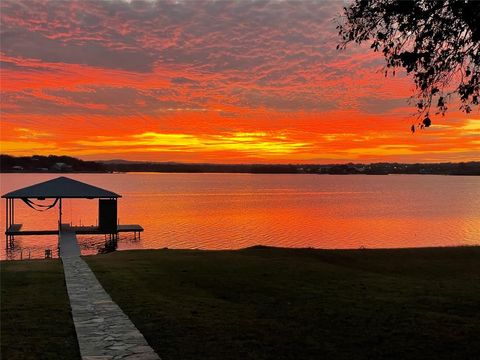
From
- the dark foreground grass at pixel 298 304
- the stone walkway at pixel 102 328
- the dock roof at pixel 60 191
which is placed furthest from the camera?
the dock roof at pixel 60 191

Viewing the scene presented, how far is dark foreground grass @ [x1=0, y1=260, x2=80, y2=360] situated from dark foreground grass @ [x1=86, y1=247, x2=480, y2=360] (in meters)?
1.35

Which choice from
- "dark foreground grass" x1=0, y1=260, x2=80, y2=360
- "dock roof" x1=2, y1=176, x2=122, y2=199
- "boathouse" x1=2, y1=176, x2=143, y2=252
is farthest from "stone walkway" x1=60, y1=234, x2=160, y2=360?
"dock roof" x1=2, y1=176, x2=122, y2=199

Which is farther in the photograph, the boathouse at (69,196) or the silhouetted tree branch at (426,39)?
the boathouse at (69,196)

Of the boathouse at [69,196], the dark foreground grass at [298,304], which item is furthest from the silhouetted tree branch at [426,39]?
the boathouse at [69,196]

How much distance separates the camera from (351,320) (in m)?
10.5

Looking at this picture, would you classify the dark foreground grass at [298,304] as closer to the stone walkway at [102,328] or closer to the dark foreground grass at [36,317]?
the stone walkway at [102,328]

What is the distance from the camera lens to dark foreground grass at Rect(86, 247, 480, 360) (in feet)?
28.2

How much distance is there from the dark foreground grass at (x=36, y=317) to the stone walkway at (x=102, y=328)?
0.19 meters

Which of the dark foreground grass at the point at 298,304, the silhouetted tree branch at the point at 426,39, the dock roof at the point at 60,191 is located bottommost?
the dark foreground grass at the point at 298,304

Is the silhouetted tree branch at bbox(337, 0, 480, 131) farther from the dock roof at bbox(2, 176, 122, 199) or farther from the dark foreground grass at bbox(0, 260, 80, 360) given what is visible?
the dock roof at bbox(2, 176, 122, 199)

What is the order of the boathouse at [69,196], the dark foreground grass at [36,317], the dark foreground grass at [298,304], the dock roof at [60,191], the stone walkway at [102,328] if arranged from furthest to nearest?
the boathouse at [69,196] < the dock roof at [60,191] < the dark foreground grass at [298,304] < the dark foreground grass at [36,317] < the stone walkway at [102,328]

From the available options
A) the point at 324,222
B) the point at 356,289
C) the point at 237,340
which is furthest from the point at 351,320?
the point at 324,222

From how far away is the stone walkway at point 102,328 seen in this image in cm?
786

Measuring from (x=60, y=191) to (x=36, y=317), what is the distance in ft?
105
